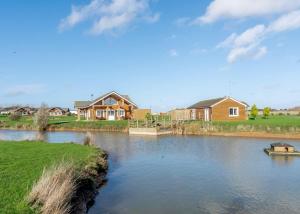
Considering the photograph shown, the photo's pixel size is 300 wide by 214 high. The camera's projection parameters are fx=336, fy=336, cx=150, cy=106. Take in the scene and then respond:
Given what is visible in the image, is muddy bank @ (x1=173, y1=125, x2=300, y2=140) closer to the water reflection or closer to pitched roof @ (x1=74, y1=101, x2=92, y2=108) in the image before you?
the water reflection

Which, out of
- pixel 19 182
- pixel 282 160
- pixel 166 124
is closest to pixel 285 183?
pixel 282 160

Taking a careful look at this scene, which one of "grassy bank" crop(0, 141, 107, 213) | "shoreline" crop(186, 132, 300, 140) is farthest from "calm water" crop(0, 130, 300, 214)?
"shoreline" crop(186, 132, 300, 140)

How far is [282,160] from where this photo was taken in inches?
1033

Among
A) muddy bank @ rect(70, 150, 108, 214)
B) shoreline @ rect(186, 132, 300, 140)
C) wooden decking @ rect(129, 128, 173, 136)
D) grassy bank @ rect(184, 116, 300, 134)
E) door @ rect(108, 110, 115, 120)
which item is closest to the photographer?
muddy bank @ rect(70, 150, 108, 214)

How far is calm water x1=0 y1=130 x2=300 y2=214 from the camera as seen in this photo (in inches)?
554

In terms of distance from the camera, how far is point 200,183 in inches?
719

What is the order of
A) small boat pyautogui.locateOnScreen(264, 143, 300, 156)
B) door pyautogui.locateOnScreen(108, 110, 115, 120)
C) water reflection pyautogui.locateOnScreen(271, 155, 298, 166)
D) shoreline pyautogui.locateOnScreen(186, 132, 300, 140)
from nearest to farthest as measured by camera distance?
water reflection pyautogui.locateOnScreen(271, 155, 298, 166), small boat pyautogui.locateOnScreen(264, 143, 300, 156), shoreline pyautogui.locateOnScreen(186, 132, 300, 140), door pyautogui.locateOnScreen(108, 110, 115, 120)

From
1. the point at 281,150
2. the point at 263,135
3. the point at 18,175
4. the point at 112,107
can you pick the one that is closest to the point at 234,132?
the point at 263,135

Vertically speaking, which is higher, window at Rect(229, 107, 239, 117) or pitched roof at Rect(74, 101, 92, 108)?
pitched roof at Rect(74, 101, 92, 108)

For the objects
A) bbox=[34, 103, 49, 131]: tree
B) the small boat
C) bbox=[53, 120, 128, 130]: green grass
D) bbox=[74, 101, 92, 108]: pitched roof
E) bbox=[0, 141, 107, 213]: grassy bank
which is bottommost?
the small boat

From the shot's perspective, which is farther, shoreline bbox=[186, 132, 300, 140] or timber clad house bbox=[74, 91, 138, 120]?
timber clad house bbox=[74, 91, 138, 120]

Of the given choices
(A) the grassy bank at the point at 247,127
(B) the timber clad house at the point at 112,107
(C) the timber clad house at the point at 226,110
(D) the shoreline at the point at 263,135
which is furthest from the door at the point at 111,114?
(D) the shoreline at the point at 263,135

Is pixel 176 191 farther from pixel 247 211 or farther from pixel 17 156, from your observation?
pixel 17 156

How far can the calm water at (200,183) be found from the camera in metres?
14.1
